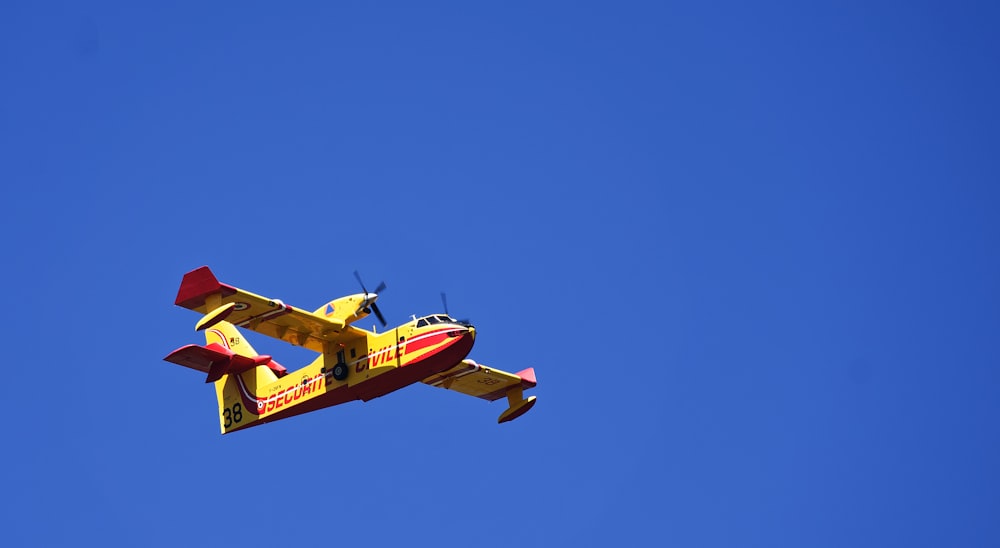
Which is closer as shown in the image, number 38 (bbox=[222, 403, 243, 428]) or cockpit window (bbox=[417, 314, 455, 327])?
cockpit window (bbox=[417, 314, 455, 327])

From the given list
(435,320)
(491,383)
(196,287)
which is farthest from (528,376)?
(196,287)

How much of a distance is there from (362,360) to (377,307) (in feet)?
5.19

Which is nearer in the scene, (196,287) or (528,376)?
(196,287)

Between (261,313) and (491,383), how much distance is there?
384 inches

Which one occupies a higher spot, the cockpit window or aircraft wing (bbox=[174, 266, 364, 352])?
aircraft wing (bbox=[174, 266, 364, 352])

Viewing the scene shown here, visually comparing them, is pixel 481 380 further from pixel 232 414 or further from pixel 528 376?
pixel 232 414

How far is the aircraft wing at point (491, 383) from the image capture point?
44.6 meters

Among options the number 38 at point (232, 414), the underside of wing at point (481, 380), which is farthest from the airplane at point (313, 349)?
Result: the underside of wing at point (481, 380)

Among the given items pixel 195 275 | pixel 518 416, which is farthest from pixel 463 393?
pixel 195 275

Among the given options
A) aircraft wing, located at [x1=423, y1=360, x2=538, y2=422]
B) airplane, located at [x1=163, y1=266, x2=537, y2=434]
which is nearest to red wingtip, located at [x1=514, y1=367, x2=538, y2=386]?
aircraft wing, located at [x1=423, y1=360, x2=538, y2=422]

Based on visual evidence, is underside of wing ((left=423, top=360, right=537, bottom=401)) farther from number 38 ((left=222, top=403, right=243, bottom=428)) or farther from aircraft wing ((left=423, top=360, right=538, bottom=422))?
number 38 ((left=222, top=403, right=243, bottom=428))

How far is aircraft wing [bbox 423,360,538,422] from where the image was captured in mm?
44594

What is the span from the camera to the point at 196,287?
37750 millimetres

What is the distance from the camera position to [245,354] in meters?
43.2
